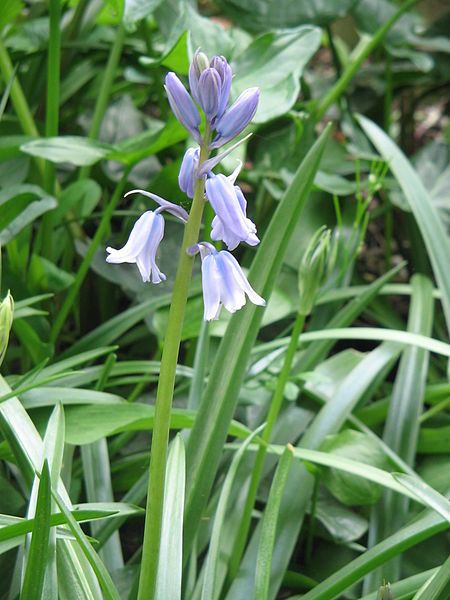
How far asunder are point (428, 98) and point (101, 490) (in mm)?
1585

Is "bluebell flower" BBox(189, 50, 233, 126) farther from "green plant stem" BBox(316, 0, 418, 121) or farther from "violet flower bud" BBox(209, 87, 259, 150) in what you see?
"green plant stem" BBox(316, 0, 418, 121)

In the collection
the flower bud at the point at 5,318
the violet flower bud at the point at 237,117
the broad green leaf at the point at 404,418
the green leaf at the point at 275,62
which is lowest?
the broad green leaf at the point at 404,418

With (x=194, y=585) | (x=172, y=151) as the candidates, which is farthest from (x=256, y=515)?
(x=172, y=151)

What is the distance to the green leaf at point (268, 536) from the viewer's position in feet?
2.51

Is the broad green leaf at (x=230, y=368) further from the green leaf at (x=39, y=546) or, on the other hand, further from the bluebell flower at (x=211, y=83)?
the bluebell flower at (x=211, y=83)

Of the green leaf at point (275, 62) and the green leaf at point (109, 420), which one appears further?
the green leaf at point (275, 62)

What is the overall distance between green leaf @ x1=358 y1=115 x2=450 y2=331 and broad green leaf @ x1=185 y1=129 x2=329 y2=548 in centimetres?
36

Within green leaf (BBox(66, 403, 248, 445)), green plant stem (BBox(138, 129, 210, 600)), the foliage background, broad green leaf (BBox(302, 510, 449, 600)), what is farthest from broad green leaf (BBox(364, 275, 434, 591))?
green plant stem (BBox(138, 129, 210, 600))

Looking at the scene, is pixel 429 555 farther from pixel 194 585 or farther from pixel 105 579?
pixel 105 579

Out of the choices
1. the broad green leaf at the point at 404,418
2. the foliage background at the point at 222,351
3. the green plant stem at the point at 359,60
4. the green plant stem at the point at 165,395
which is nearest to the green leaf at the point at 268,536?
the foliage background at the point at 222,351

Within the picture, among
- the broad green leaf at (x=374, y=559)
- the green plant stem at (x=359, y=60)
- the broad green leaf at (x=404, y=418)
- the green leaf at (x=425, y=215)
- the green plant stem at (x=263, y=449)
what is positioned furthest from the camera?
the green plant stem at (x=359, y=60)

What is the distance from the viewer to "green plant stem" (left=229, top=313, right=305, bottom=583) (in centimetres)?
90

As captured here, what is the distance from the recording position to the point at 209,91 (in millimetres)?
569

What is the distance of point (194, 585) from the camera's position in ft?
3.03
